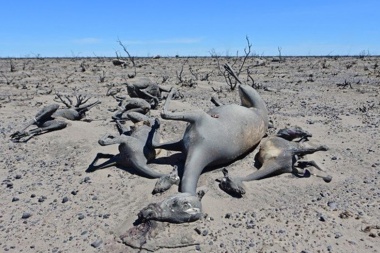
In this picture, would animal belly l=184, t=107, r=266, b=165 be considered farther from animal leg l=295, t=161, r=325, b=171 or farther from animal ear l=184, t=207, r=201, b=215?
animal ear l=184, t=207, r=201, b=215

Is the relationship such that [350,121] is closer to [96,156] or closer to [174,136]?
[174,136]

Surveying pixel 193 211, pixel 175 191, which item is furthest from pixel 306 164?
pixel 193 211

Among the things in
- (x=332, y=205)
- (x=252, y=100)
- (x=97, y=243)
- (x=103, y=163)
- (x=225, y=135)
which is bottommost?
(x=97, y=243)

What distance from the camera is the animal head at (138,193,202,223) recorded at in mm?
3527

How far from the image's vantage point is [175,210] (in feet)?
11.8

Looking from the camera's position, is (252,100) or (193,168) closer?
(193,168)

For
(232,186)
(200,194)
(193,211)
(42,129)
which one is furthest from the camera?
(42,129)

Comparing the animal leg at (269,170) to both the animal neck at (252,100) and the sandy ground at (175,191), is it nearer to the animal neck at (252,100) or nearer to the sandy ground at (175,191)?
the sandy ground at (175,191)

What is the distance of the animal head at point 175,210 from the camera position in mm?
3527

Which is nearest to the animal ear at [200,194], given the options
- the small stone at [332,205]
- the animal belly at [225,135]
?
the animal belly at [225,135]

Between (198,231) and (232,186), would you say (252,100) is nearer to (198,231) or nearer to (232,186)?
(232,186)

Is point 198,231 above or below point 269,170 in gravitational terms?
below

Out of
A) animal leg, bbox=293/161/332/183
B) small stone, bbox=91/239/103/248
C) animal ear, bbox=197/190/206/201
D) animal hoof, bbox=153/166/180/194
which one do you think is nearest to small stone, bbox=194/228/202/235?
animal ear, bbox=197/190/206/201

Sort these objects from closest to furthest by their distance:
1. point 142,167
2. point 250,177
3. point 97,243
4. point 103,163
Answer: point 97,243, point 250,177, point 142,167, point 103,163
